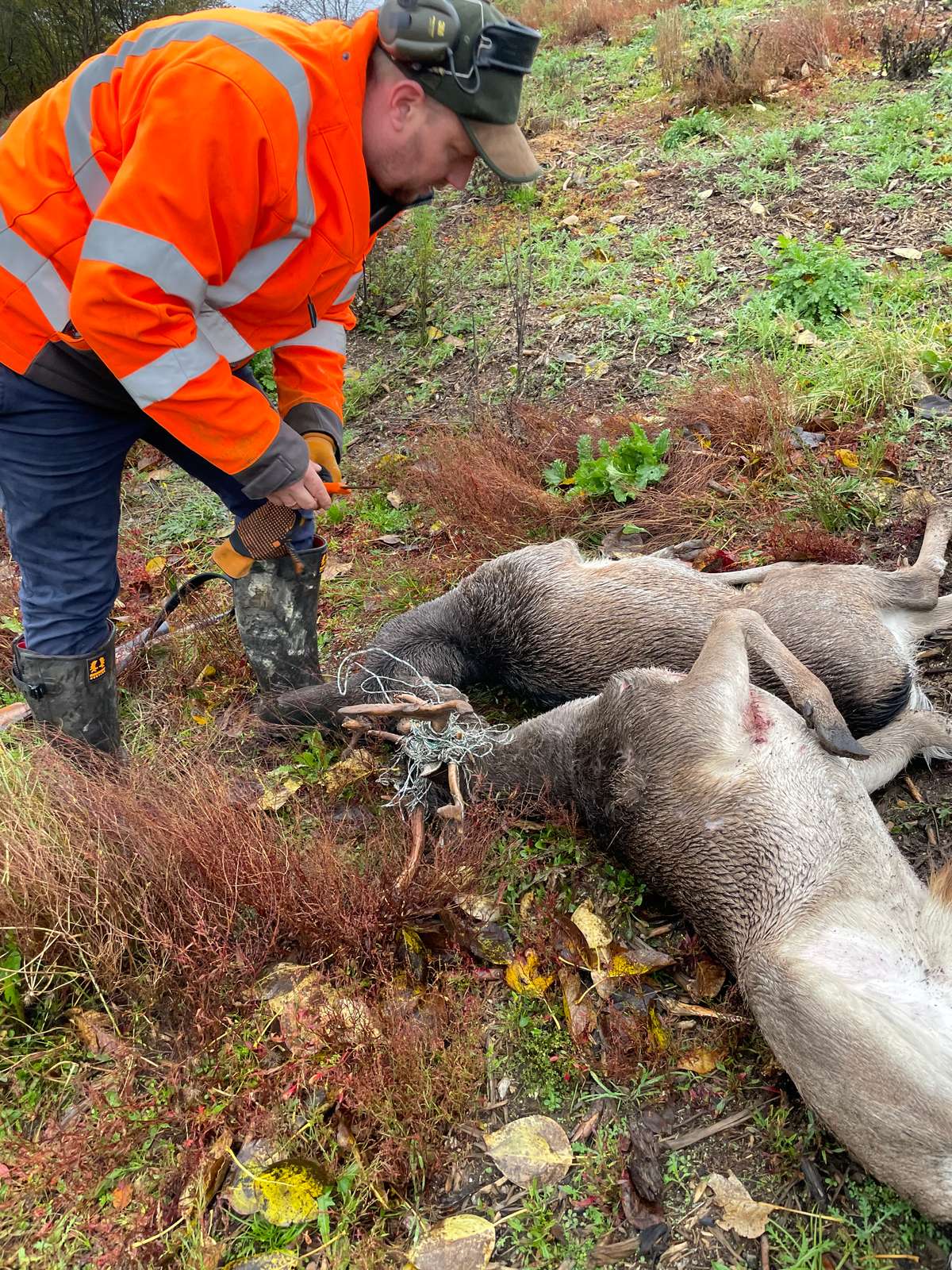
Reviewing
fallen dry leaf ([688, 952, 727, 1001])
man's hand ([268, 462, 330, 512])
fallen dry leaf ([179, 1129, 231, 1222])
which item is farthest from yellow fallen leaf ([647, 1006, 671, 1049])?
man's hand ([268, 462, 330, 512])

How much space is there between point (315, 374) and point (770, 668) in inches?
97.8

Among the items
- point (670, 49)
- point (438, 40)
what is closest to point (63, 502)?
point (438, 40)

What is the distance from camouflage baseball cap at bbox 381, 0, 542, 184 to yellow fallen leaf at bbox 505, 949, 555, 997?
2817mm

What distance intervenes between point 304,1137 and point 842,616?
2.94m

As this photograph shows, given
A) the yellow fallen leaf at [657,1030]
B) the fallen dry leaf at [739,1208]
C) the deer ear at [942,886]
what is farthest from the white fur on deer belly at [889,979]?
the fallen dry leaf at [739,1208]

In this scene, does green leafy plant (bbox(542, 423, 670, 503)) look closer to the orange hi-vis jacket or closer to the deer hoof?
Result: the deer hoof

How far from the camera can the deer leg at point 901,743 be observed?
3.65m

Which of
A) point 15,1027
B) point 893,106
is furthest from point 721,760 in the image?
point 893,106

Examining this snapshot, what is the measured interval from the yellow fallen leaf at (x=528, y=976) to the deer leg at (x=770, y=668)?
1.28 meters

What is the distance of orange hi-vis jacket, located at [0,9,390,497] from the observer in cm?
271

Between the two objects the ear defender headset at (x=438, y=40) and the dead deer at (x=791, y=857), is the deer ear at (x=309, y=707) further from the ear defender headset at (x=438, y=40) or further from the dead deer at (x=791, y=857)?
the ear defender headset at (x=438, y=40)

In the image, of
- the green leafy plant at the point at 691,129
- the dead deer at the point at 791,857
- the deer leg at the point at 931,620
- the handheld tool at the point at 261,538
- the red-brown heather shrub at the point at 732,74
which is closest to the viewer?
the dead deer at the point at 791,857

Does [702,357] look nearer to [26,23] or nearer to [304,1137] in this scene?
[304,1137]

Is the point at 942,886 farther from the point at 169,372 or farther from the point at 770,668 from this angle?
the point at 169,372
